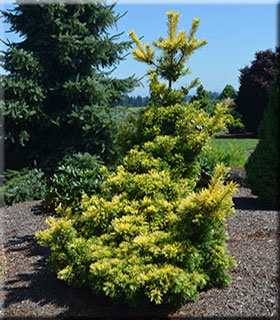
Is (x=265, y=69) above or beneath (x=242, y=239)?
above

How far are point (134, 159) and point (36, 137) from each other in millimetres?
5204

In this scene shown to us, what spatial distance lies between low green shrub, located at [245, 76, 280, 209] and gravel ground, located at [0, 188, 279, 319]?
3.50 ft

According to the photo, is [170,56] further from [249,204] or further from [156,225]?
[249,204]

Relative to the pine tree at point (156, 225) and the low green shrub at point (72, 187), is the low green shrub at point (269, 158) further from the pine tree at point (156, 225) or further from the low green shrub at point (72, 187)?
the low green shrub at point (72, 187)

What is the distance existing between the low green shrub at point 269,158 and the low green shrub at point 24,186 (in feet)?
13.8

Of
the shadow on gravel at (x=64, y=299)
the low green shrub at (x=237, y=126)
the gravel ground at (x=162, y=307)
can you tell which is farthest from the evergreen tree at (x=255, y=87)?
the shadow on gravel at (x=64, y=299)

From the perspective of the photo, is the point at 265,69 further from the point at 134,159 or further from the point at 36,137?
the point at 134,159

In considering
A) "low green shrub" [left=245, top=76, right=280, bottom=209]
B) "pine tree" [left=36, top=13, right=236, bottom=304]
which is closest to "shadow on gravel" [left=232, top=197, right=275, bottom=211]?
"low green shrub" [left=245, top=76, right=280, bottom=209]

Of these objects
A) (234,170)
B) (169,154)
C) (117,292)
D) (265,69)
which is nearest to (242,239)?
(169,154)

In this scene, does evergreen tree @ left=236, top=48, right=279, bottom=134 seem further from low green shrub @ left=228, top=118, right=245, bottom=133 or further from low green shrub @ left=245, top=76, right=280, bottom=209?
low green shrub @ left=245, top=76, right=280, bottom=209

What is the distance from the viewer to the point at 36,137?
848 cm

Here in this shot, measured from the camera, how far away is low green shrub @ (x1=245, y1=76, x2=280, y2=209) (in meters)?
6.09

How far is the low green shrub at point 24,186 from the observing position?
24.2 feet

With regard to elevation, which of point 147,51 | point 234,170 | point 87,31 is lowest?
point 234,170
